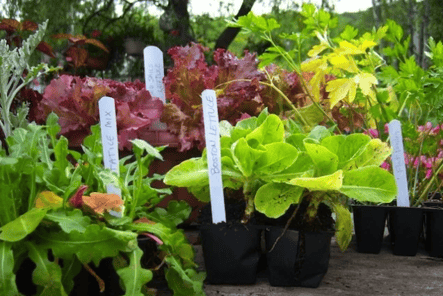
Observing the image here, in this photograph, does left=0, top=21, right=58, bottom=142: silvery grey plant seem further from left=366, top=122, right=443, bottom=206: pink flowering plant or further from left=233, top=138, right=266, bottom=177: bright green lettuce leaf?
left=366, top=122, right=443, bottom=206: pink flowering plant

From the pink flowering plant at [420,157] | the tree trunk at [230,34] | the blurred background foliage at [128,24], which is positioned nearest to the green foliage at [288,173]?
the pink flowering plant at [420,157]

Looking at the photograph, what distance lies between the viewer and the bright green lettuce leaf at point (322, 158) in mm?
858

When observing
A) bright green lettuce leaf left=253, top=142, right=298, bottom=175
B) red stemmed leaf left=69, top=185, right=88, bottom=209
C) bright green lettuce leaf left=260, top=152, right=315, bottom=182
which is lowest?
red stemmed leaf left=69, top=185, right=88, bottom=209

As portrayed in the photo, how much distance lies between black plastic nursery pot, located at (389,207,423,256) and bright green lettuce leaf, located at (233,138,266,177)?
1.47 ft

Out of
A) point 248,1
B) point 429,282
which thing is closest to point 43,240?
point 429,282

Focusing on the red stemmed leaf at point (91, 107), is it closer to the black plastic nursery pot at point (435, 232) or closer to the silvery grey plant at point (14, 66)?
the silvery grey plant at point (14, 66)

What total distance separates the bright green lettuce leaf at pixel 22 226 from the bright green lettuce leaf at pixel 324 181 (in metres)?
A: 0.42

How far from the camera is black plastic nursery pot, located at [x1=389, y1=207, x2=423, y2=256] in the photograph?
3.67 ft

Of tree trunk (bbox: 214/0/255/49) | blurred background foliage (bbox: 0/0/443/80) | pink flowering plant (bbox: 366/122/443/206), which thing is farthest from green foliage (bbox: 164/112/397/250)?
tree trunk (bbox: 214/0/255/49)

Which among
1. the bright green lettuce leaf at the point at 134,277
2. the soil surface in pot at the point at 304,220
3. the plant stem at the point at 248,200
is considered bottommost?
the bright green lettuce leaf at the point at 134,277

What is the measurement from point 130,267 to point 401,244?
71 centimetres

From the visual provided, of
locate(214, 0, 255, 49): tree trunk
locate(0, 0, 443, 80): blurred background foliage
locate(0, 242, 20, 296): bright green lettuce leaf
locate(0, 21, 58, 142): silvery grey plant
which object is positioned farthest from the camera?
locate(214, 0, 255, 49): tree trunk

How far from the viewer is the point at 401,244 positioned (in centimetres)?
113

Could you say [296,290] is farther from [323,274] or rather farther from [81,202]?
[81,202]
